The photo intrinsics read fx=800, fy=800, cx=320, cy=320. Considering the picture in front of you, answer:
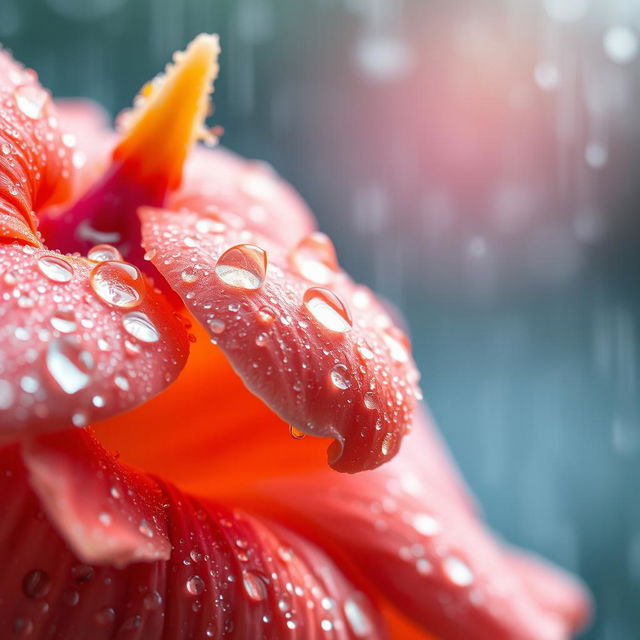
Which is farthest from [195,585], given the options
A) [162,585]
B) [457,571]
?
[457,571]

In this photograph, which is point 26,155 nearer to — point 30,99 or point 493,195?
point 30,99

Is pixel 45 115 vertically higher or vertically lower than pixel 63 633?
higher

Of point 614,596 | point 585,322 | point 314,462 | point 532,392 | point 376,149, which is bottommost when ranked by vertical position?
point 614,596

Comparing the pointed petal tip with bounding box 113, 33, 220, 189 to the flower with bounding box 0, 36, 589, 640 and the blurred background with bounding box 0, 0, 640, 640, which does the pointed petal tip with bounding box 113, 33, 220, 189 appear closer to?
the flower with bounding box 0, 36, 589, 640

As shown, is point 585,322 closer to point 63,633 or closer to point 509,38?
point 509,38

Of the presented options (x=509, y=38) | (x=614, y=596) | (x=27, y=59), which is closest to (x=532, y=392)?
(x=614, y=596)

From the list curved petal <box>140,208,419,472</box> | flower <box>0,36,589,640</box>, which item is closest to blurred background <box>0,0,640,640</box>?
flower <box>0,36,589,640</box>

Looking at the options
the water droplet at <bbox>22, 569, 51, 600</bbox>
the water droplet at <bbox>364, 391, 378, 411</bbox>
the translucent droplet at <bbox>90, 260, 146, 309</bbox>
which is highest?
the translucent droplet at <bbox>90, 260, 146, 309</bbox>
